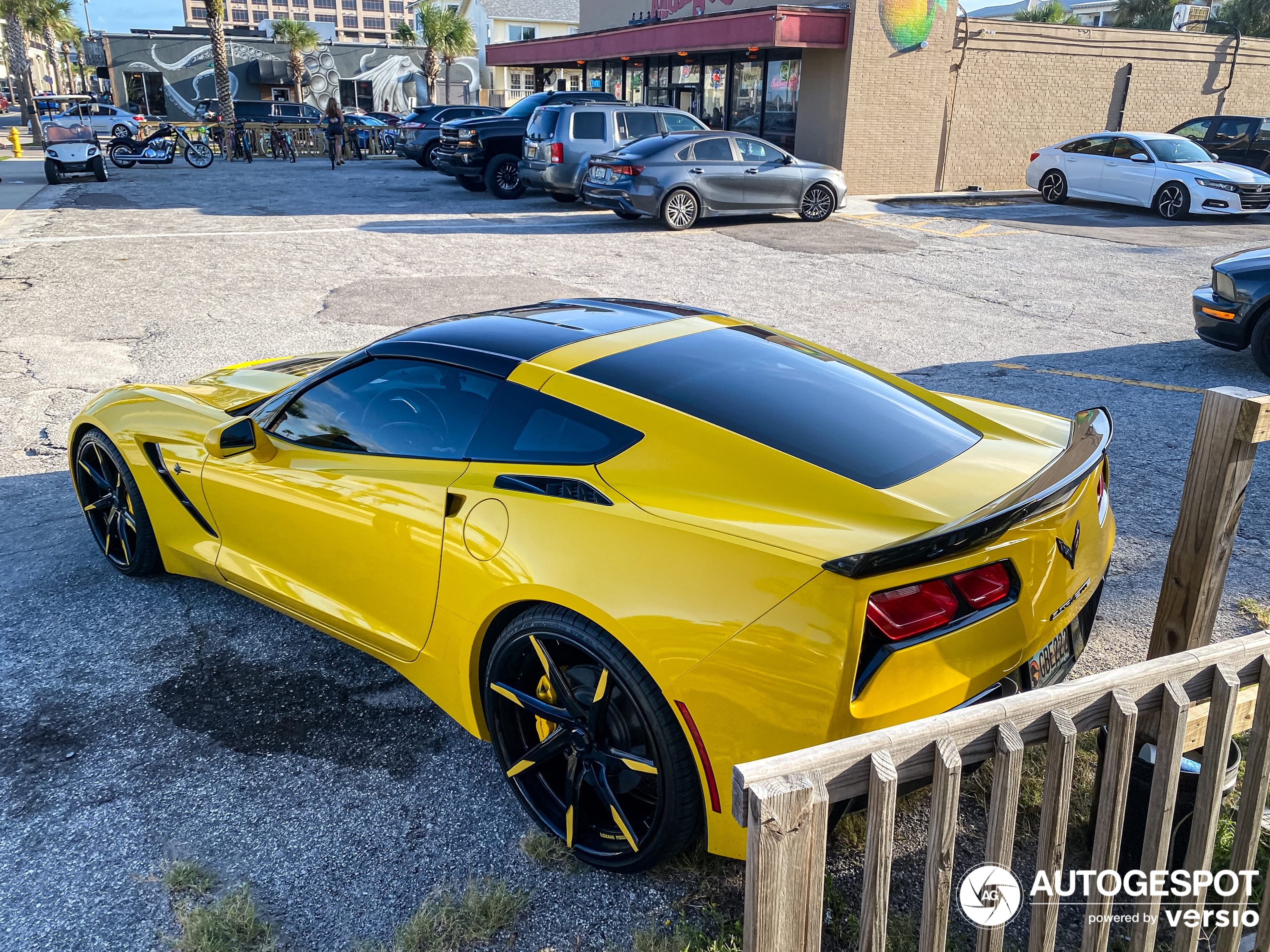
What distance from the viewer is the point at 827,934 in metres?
2.62

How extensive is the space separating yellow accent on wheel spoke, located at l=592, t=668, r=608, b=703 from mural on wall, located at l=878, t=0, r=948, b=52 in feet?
71.3

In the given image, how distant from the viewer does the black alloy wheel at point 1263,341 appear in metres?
7.85

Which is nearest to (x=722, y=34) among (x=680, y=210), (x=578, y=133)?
(x=578, y=133)

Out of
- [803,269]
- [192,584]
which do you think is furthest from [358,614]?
[803,269]

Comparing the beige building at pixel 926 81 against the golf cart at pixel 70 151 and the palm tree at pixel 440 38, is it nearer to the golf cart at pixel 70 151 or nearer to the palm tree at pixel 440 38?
the golf cart at pixel 70 151

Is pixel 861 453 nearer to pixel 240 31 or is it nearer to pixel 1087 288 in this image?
pixel 1087 288

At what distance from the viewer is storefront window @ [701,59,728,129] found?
82.0 ft

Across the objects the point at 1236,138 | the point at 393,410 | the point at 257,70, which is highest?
the point at 257,70

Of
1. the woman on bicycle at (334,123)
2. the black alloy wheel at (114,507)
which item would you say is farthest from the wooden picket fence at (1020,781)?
the woman on bicycle at (334,123)

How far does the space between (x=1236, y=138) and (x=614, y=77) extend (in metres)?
17.6

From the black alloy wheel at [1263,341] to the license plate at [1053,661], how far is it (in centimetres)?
635

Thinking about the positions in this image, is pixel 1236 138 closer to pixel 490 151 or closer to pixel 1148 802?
pixel 490 151

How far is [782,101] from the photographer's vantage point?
2334cm

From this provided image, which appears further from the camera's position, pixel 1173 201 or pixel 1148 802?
pixel 1173 201
